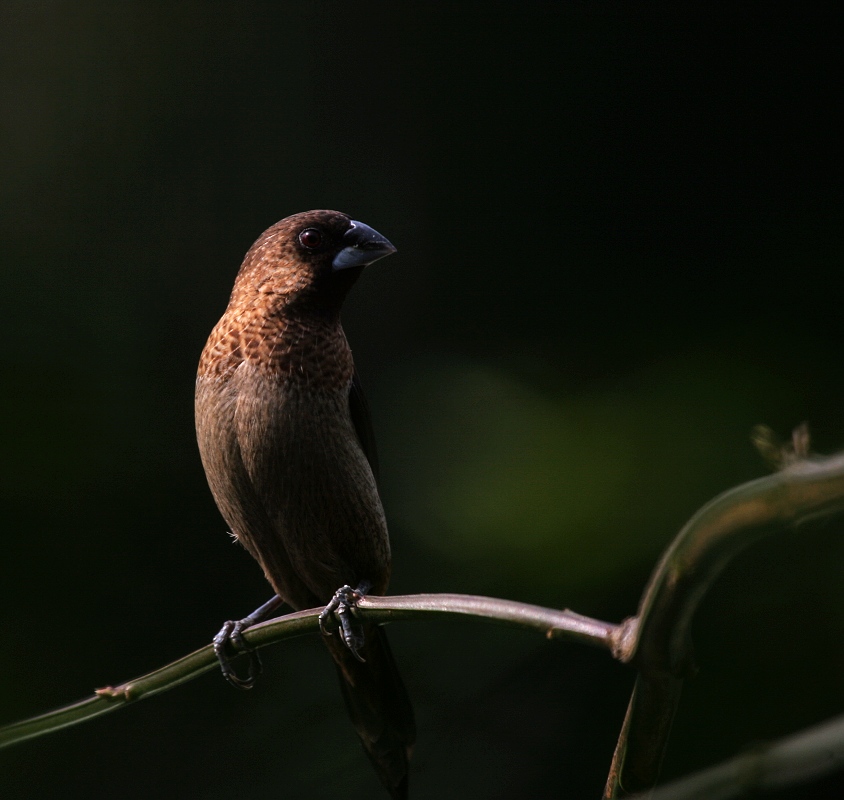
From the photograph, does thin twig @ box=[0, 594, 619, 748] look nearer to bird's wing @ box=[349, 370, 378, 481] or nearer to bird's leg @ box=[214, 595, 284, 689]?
bird's leg @ box=[214, 595, 284, 689]

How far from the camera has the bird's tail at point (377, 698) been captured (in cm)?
228

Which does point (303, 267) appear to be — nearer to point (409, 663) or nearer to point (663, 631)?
point (409, 663)

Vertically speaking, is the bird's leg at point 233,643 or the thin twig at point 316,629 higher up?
the thin twig at point 316,629

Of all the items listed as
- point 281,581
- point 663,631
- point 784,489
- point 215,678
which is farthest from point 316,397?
point 784,489

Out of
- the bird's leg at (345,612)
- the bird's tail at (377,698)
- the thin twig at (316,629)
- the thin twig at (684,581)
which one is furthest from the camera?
the bird's tail at (377,698)

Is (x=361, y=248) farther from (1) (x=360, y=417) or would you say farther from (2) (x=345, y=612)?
(2) (x=345, y=612)

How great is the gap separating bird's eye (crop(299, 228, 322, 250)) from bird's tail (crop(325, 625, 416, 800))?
89 centimetres

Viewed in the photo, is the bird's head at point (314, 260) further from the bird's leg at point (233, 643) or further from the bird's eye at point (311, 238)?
the bird's leg at point (233, 643)

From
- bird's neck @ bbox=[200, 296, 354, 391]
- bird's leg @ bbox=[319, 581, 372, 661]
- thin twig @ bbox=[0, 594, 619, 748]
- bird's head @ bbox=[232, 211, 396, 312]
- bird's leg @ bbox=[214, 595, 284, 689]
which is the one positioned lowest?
bird's leg @ bbox=[214, 595, 284, 689]

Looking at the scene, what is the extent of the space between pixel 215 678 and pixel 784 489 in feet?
8.18

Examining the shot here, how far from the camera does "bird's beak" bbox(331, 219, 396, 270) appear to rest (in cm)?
214

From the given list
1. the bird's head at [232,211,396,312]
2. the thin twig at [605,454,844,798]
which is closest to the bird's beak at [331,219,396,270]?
the bird's head at [232,211,396,312]

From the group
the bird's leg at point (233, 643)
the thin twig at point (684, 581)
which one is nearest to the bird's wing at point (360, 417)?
the bird's leg at point (233, 643)

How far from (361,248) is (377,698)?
1091 mm
